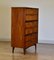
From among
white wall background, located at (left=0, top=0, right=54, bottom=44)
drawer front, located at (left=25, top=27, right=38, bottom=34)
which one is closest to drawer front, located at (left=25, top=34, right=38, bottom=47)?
drawer front, located at (left=25, top=27, right=38, bottom=34)

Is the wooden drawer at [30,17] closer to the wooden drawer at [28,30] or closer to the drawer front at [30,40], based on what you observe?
the wooden drawer at [28,30]

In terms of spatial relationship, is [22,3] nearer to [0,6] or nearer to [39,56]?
[0,6]

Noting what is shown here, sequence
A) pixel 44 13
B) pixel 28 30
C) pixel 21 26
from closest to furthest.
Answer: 1. pixel 21 26
2. pixel 28 30
3. pixel 44 13

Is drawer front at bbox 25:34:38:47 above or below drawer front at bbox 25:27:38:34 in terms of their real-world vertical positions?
below

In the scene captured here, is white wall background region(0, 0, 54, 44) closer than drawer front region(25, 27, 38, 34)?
No

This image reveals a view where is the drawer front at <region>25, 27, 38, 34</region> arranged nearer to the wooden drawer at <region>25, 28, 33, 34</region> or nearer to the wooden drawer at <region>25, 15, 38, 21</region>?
the wooden drawer at <region>25, 28, 33, 34</region>

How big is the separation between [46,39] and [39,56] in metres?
1.66

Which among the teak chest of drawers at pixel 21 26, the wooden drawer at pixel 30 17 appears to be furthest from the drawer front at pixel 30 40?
the wooden drawer at pixel 30 17

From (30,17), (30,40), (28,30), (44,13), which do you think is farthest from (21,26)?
(44,13)

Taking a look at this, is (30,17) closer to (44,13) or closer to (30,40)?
(30,40)

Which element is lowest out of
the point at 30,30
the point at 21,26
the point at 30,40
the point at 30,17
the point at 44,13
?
the point at 30,40

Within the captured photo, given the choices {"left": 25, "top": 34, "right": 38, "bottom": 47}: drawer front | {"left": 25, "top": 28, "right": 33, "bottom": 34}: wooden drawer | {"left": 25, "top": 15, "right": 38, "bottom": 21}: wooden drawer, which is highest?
{"left": 25, "top": 15, "right": 38, "bottom": 21}: wooden drawer

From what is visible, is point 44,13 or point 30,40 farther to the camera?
point 44,13

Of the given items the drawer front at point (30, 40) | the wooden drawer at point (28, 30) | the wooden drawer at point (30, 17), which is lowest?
the drawer front at point (30, 40)
